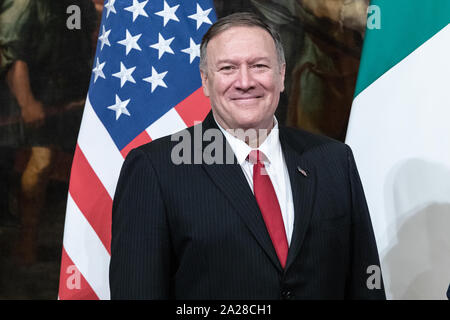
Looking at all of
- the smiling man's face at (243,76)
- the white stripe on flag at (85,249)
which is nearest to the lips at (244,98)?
the smiling man's face at (243,76)

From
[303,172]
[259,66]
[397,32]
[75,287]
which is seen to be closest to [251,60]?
[259,66]

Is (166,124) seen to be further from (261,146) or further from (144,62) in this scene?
(261,146)

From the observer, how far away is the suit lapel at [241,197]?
4.09 feet

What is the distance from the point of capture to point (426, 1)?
6.60 ft

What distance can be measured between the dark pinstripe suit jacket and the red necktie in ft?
0.10

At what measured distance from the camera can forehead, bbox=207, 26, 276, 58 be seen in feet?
4.45

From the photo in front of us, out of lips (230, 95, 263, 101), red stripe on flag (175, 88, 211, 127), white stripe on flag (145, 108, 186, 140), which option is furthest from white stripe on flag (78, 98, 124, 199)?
lips (230, 95, 263, 101)

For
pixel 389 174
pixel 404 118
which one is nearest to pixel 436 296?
pixel 389 174

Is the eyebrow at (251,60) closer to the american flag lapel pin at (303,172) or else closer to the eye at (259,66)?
the eye at (259,66)

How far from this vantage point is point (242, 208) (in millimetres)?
1268

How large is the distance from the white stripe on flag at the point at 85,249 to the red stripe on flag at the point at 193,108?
1.96 feet

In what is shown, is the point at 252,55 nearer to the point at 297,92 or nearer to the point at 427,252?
the point at 427,252

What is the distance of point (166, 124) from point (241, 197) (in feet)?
2.92
